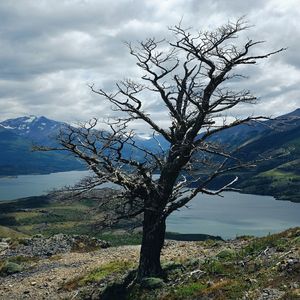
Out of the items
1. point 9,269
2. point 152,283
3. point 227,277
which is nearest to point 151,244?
point 152,283

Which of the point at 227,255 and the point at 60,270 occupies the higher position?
the point at 227,255

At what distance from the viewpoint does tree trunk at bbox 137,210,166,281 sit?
2302 cm

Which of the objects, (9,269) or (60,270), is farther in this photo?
(9,269)

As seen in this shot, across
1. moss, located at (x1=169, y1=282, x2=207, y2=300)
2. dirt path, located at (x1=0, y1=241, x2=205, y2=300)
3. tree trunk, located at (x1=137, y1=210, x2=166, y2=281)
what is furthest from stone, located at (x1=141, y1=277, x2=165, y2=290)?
dirt path, located at (x1=0, y1=241, x2=205, y2=300)

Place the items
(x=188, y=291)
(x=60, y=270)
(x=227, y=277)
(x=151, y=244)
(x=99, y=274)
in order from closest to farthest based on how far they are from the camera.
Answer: (x=188, y=291) → (x=227, y=277) → (x=151, y=244) → (x=99, y=274) → (x=60, y=270)

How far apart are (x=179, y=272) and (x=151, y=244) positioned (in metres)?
2.54

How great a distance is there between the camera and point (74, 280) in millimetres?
28609

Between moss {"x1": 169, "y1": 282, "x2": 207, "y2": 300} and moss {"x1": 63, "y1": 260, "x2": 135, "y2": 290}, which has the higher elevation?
moss {"x1": 169, "y1": 282, "x2": 207, "y2": 300}

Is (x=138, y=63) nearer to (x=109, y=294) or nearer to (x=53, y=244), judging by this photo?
(x=109, y=294)

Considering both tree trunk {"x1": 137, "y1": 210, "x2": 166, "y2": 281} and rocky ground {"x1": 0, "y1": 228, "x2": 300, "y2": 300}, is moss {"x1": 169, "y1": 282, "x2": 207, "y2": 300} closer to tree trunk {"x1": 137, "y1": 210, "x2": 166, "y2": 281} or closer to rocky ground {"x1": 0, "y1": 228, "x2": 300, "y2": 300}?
rocky ground {"x1": 0, "y1": 228, "x2": 300, "y2": 300}

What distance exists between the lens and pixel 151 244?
909 inches

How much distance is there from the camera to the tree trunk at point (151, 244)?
75.5 ft

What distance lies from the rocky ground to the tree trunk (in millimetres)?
980

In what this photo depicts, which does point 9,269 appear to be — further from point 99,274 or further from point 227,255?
point 227,255
